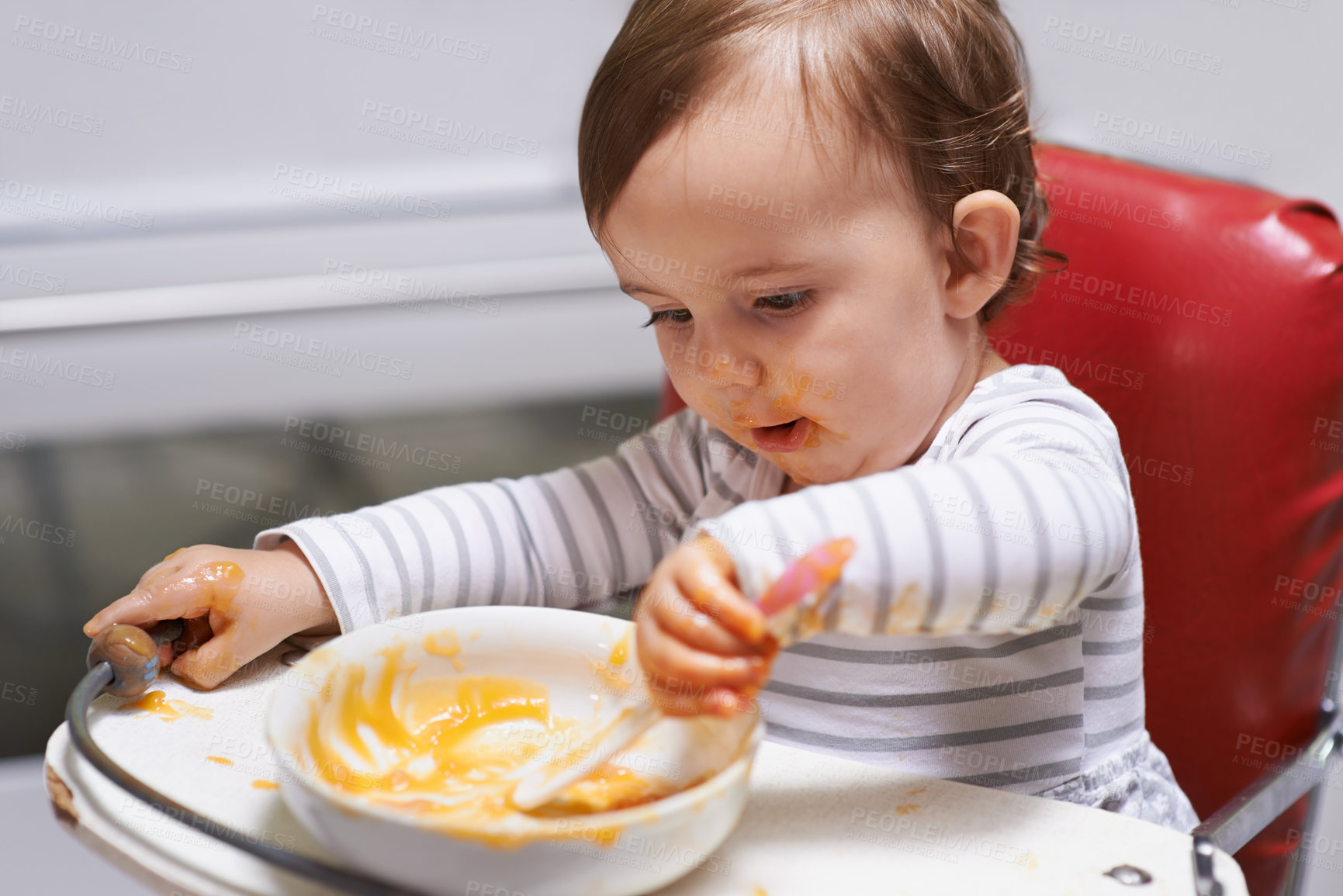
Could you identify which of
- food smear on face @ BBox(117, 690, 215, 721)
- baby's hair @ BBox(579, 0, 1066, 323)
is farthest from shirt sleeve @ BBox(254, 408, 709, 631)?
baby's hair @ BBox(579, 0, 1066, 323)

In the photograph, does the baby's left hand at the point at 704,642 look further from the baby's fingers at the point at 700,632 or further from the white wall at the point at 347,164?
the white wall at the point at 347,164

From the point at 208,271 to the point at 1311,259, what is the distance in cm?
105

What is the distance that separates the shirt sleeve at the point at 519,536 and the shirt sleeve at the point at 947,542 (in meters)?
0.29

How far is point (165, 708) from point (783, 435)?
381mm

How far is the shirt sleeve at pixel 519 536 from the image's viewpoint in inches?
27.7

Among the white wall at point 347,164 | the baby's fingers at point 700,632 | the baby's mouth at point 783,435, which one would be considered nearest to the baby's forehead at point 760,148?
the baby's mouth at point 783,435

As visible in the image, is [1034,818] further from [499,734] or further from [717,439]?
[717,439]

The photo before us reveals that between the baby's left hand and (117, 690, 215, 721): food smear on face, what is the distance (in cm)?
26

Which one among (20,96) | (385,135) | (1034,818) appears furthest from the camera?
(385,135)

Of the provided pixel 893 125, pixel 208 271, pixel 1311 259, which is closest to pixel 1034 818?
pixel 893 125

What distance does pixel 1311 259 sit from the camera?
2.56ft

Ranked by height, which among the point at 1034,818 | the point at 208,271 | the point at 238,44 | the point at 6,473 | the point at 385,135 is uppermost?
the point at 238,44

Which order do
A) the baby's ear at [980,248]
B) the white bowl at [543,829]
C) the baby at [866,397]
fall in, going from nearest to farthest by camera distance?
the white bowl at [543,829] → the baby at [866,397] → the baby's ear at [980,248]

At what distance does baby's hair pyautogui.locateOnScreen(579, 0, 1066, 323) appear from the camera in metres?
0.62
